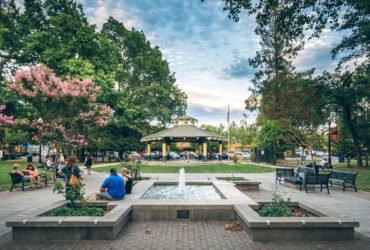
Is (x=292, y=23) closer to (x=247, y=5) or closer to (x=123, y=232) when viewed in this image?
(x=247, y=5)

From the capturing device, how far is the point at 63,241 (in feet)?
21.0

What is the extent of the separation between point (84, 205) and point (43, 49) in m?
27.3

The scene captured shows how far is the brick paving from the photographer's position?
19.7 ft

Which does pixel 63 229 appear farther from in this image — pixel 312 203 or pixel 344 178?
pixel 344 178

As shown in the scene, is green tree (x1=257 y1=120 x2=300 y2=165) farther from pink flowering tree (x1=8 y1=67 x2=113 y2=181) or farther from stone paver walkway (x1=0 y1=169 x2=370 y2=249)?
stone paver walkway (x1=0 y1=169 x2=370 y2=249)

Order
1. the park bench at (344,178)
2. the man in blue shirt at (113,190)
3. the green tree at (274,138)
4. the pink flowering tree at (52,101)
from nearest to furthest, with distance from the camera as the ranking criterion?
1. the man in blue shirt at (113,190)
2. the park bench at (344,178)
3. the pink flowering tree at (52,101)
4. the green tree at (274,138)

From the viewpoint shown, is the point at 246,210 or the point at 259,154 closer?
the point at 246,210

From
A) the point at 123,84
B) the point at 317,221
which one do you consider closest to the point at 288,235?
the point at 317,221

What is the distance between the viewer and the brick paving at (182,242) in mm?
6008

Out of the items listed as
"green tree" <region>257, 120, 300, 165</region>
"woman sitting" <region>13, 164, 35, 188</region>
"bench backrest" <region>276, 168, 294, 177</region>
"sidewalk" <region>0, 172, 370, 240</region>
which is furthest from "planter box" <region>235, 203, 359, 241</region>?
"green tree" <region>257, 120, 300, 165</region>

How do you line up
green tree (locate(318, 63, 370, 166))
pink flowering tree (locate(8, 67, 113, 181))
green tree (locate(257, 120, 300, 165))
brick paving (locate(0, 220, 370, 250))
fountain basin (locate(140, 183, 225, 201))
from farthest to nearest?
green tree (locate(257, 120, 300, 165)), green tree (locate(318, 63, 370, 166)), pink flowering tree (locate(8, 67, 113, 181)), fountain basin (locate(140, 183, 225, 201)), brick paving (locate(0, 220, 370, 250))

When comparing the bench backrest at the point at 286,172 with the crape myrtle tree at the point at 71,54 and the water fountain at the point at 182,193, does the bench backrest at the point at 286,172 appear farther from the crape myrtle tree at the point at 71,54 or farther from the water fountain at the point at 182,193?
the crape myrtle tree at the point at 71,54

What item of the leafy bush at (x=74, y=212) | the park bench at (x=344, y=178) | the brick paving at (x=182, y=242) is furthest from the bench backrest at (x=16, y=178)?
the park bench at (x=344, y=178)

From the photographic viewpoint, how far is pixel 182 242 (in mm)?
6273
